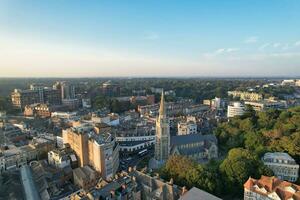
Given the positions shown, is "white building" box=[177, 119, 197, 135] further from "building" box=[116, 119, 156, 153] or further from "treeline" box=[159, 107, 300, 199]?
"building" box=[116, 119, 156, 153]

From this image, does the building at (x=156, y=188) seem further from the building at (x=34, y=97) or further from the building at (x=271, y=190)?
the building at (x=34, y=97)

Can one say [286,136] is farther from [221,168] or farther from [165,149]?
[165,149]

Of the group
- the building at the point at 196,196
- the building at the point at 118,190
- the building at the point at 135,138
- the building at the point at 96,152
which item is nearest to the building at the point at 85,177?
the building at the point at 96,152

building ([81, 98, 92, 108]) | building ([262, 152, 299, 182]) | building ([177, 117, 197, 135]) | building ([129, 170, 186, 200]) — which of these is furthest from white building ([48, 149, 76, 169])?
building ([81, 98, 92, 108])

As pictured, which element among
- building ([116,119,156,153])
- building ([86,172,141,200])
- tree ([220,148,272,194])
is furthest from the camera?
building ([116,119,156,153])

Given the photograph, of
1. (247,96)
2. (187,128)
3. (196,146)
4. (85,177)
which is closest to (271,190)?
(196,146)

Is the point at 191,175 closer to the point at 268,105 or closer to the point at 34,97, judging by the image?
the point at 268,105

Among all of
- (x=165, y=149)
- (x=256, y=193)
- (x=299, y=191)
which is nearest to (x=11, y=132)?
(x=165, y=149)
